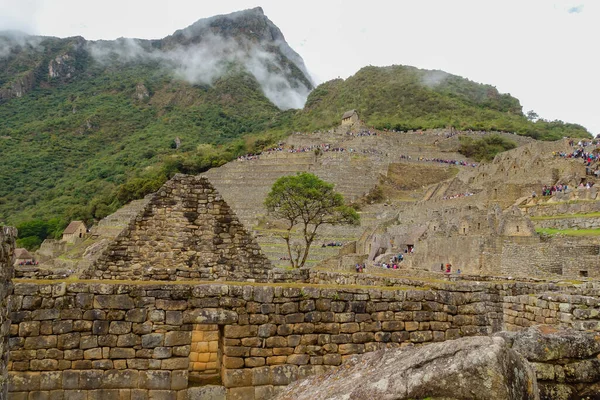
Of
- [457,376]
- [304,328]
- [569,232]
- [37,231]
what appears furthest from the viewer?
[37,231]

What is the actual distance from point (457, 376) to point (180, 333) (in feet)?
9.82

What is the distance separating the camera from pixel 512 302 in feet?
24.1

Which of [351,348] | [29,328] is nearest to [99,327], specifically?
[29,328]

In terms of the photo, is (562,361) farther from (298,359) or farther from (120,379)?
(120,379)

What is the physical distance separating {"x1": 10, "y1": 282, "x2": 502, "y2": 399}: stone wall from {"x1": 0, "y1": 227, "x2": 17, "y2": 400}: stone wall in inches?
44.8

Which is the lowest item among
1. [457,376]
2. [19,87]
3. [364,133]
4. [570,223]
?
[457,376]

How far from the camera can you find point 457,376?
10.1ft

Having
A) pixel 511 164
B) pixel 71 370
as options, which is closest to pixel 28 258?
pixel 511 164

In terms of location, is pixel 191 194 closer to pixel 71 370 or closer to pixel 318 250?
pixel 71 370

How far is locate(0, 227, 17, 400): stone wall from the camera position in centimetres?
353

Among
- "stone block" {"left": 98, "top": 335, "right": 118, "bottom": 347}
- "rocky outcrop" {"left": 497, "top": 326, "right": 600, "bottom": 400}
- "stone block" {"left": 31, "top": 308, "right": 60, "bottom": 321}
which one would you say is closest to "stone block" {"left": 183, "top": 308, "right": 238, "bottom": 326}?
"stone block" {"left": 98, "top": 335, "right": 118, "bottom": 347}

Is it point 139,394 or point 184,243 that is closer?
point 139,394

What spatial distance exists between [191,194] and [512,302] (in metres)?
5.38

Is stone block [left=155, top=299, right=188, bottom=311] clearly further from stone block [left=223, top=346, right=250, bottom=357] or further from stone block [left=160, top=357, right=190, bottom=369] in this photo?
A: stone block [left=223, top=346, right=250, bottom=357]
